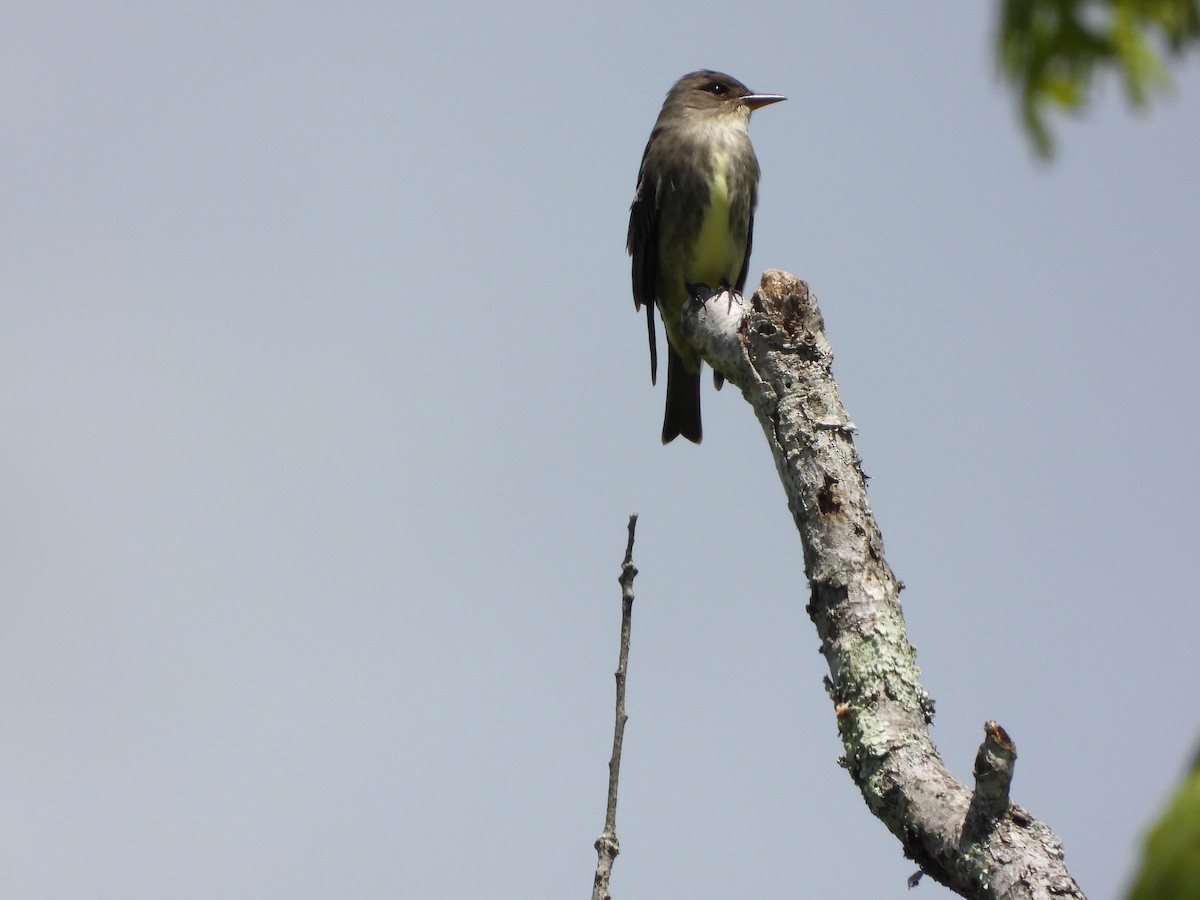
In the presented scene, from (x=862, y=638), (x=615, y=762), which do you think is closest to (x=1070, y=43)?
(x=615, y=762)

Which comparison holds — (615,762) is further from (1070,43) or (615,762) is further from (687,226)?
(687,226)

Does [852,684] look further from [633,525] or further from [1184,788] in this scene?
[1184,788]

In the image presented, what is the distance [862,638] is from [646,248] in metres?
5.32

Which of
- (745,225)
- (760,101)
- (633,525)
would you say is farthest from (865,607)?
(760,101)

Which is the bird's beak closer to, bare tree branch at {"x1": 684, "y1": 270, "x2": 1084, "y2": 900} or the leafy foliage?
bare tree branch at {"x1": 684, "y1": 270, "x2": 1084, "y2": 900}

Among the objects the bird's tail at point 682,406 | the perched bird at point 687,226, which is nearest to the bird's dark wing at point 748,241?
the perched bird at point 687,226

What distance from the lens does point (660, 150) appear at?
882 cm

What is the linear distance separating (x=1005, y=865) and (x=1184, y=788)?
182 cm

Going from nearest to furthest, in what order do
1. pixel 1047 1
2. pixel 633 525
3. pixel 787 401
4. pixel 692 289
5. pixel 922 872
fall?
pixel 1047 1 < pixel 922 872 < pixel 633 525 < pixel 787 401 < pixel 692 289

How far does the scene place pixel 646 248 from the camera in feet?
28.4

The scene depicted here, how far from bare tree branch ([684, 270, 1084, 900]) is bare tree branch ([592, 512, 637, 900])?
0.73 meters

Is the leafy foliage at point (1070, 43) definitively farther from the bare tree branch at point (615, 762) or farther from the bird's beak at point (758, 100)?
the bird's beak at point (758, 100)

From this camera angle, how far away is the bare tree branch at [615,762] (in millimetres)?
2676

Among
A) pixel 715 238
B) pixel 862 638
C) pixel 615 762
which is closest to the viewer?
pixel 615 762
